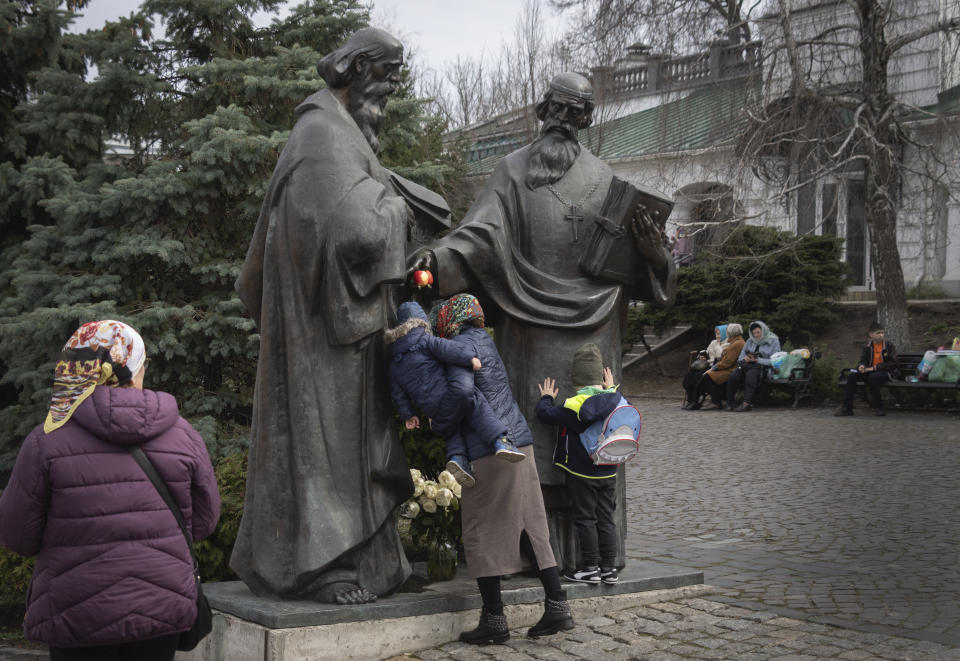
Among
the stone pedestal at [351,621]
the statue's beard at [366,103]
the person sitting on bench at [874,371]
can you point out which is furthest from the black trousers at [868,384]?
the statue's beard at [366,103]

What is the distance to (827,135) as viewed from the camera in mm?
17594

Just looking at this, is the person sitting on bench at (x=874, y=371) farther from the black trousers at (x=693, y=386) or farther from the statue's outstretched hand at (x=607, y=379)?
the statue's outstretched hand at (x=607, y=379)

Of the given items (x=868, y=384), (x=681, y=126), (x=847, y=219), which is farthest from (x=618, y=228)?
(x=847, y=219)

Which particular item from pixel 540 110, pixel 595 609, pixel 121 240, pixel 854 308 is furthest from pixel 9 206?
pixel 854 308

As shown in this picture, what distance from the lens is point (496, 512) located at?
480 cm

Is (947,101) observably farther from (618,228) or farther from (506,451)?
(506,451)

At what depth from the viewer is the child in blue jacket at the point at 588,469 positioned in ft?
17.5

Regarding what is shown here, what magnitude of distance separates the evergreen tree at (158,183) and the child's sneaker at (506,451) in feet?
16.6

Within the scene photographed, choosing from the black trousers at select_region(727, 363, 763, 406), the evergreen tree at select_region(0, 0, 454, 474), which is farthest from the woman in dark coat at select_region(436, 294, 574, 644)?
the black trousers at select_region(727, 363, 763, 406)

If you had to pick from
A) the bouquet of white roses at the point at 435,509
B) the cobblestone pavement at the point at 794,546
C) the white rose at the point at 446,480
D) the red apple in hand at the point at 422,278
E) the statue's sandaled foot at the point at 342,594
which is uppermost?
the red apple in hand at the point at 422,278

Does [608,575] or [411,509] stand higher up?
[411,509]

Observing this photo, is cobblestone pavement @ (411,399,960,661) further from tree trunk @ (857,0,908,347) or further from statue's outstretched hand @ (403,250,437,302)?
tree trunk @ (857,0,908,347)

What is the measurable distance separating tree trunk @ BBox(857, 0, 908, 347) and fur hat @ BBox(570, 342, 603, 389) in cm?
1242

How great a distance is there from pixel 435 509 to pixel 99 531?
230 centimetres
